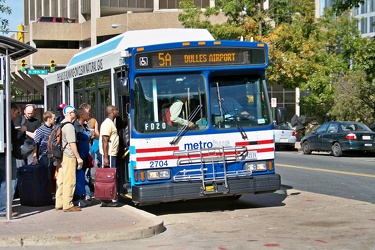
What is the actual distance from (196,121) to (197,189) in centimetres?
121

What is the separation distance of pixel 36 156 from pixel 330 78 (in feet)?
119

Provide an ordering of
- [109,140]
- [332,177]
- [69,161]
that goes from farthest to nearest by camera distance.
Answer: [332,177] → [109,140] → [69,161]

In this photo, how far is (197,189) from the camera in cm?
1209

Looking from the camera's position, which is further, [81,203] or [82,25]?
[82,25]

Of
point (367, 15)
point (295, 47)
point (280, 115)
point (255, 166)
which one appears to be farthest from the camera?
point (367, 15)

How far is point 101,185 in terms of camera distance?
12523mm

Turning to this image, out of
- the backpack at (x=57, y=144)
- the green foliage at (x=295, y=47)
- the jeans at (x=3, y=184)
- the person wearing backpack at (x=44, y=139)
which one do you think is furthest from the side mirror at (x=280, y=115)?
the green foliage at (x=295, y=47)

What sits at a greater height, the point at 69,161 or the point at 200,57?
the point at 200,57

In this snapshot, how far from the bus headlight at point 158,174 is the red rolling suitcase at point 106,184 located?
2.64ft

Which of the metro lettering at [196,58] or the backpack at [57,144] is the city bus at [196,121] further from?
the backpack at [57,144]

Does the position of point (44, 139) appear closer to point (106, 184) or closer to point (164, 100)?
point (106, 184)

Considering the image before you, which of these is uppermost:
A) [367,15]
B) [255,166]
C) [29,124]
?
[367,15]

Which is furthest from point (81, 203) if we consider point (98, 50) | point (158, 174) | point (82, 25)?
point (82, 25)

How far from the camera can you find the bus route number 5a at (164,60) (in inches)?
483
